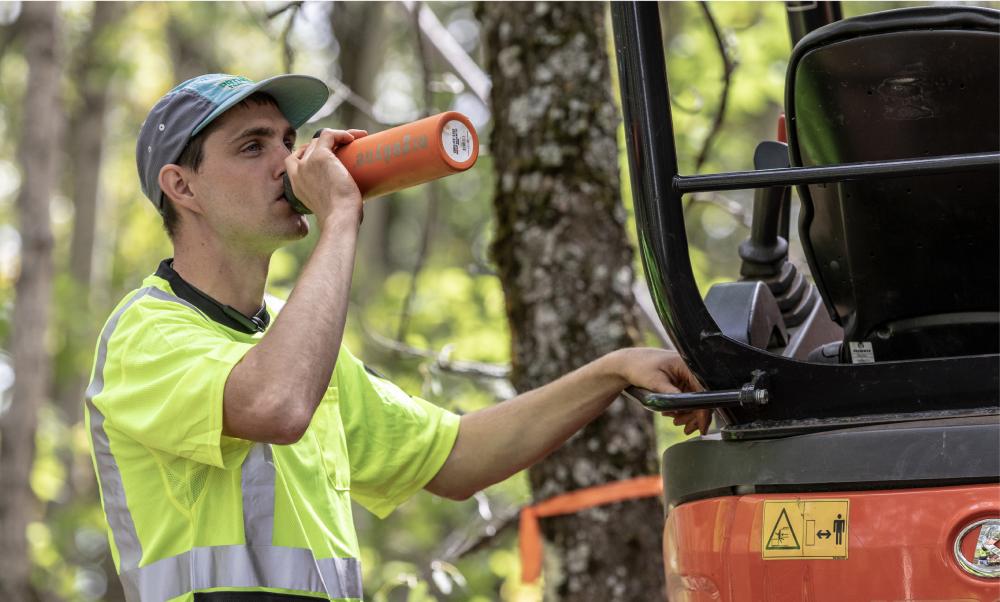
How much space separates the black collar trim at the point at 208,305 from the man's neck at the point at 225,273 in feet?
0.09

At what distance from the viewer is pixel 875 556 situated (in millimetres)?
2240

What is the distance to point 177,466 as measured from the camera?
274cm

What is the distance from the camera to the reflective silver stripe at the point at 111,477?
9.04 feet

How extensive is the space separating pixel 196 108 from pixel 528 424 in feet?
3.52

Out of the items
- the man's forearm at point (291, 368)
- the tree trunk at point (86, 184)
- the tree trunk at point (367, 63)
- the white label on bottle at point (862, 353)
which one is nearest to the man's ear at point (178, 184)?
the man's forearm at point (291, 368)

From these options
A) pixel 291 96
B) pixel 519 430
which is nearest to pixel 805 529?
pixel 519 430

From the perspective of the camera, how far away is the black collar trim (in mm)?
2963

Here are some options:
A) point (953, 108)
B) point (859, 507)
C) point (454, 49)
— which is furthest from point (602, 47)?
point (859, 507)

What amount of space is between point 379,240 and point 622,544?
1622 centimetres

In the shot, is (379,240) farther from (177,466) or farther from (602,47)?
(177,466)

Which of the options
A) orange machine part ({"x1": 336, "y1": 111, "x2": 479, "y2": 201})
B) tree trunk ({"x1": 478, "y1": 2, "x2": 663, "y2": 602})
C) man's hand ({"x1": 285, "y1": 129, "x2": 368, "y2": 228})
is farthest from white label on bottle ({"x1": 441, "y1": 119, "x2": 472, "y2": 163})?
tree trunk ({"x1": 478, "y1": 2, "x2": 663, "y2": 602})

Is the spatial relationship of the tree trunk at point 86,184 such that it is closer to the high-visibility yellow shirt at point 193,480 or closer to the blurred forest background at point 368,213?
the blurred forest background at point 368,213

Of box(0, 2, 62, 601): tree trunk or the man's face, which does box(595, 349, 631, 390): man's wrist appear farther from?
box(0, 2, 62, 601): tree trunk

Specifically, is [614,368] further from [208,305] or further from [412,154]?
[208,305]
